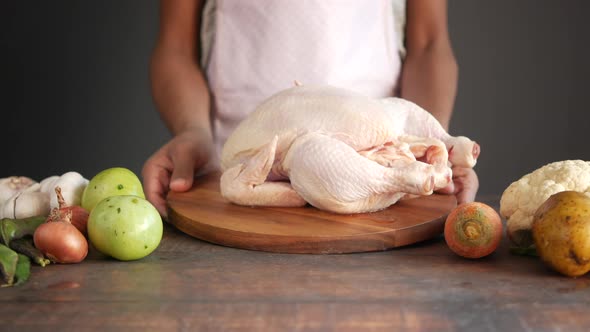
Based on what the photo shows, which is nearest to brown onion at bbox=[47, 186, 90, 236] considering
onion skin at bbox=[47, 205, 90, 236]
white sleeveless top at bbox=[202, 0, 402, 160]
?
onion skin at bbox=[47, 205, 90, 236]

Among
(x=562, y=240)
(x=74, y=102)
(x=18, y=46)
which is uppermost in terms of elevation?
(x=562, y=240)

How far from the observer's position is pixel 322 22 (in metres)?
2.43

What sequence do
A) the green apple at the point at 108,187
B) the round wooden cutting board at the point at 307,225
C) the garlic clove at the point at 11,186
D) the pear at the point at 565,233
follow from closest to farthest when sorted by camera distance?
the pear at the point at 565,233 < the round wooden cutting board at the point at 307,225 < the green apple at the point at 108,187 < the garlic clove at the point at 11,186

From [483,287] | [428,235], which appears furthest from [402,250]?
[483,287]

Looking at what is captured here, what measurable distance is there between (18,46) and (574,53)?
2.80m

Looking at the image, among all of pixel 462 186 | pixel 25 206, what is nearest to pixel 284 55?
pixel 462 186

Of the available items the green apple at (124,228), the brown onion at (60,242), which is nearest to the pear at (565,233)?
the green apple at (124,228)

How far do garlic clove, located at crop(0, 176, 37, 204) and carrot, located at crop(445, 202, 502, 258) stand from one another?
104cm

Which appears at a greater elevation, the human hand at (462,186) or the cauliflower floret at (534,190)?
the cauliflower floret at (534,190)

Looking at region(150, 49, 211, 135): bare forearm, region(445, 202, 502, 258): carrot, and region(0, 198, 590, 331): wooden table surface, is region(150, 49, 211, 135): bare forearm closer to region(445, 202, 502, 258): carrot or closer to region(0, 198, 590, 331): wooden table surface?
region(0, 198, 590, 331): wooden table surface

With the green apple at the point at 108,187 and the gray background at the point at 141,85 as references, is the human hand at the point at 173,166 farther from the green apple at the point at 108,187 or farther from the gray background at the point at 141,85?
the gray background at the point at 141,85

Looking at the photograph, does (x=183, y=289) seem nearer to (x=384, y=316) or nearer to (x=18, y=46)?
(x=384, y=316)

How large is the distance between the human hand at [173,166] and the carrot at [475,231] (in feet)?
2.52

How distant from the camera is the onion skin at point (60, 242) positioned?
145 cm
